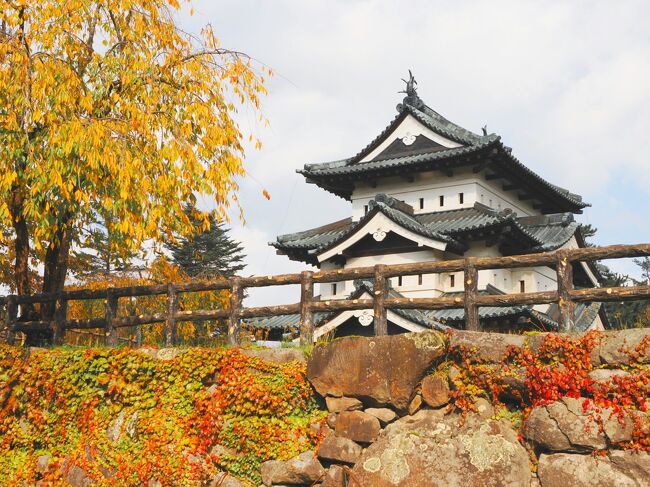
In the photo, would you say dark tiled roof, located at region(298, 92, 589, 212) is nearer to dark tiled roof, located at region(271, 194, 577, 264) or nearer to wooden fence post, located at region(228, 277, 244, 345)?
dark tiled roof, located at region(271, 194, 577, 264)

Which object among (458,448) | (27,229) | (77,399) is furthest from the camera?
(27,229)

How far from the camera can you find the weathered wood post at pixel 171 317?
1164 centimetres

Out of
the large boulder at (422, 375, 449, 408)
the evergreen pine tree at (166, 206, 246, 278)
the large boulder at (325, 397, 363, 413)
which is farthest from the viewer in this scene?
the evergreen pine tree at (166, 206, 246, 278)

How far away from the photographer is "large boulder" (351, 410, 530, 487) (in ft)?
27.6

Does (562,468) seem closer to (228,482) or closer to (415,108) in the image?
(228,482)

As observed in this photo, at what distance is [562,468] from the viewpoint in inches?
317

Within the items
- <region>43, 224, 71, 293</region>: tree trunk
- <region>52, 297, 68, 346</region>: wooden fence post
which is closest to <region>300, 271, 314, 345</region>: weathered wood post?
<region>52, 297, 68, 346</region>: wooden fence post

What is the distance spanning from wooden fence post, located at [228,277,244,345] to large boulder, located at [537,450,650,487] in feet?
16.5

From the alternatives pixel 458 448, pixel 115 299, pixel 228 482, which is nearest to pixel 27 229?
pixel 115 299

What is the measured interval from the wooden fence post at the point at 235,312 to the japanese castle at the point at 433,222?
685 cm

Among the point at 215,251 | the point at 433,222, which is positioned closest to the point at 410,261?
the point at 433,222

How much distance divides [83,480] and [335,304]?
493cm

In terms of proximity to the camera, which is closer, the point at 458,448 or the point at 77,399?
the point at 458,448

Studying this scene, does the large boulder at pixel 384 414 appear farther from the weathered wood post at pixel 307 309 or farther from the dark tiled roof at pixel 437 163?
the dark tiled roof at pixel 437 163
